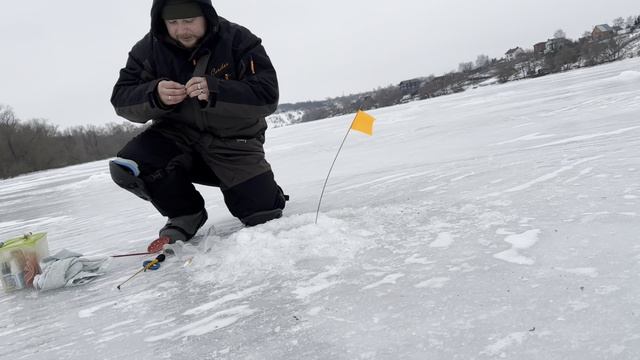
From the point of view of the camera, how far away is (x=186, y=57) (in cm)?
247

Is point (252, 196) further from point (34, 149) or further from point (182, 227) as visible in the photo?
point (34, 149)

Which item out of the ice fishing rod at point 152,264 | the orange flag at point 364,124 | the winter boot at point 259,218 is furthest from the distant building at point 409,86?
the ice fishing rod at point 152,264

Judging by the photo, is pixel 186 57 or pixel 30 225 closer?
pixel 186 57

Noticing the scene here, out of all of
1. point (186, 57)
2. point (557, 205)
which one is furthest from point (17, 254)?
point (557, 205)

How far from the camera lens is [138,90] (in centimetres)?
236

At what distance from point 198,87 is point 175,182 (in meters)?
0.70

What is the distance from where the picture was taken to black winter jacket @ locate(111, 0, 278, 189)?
7.63 feet

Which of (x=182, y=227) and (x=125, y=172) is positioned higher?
(x=125, y=172)

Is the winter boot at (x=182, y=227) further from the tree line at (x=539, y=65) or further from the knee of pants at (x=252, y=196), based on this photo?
the tree line at (x=539, y=65)

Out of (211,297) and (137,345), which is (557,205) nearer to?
(211,297)

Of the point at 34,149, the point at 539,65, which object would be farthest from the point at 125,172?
the point at 539,65

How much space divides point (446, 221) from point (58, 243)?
116 inches

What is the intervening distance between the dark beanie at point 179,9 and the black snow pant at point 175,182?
2.36ft

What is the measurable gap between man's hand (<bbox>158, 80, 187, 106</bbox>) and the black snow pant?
1.41ft
